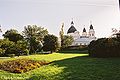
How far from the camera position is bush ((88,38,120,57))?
1013 inches

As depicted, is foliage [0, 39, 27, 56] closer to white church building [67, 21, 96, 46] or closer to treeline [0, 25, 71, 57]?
treeline [0, 25, 71, 57]

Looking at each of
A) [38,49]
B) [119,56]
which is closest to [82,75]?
[119,56]

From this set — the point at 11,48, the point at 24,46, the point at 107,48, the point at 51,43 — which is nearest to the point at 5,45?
the point at 11,48

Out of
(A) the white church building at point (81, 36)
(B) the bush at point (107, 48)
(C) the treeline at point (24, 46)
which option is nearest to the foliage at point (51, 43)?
(C) the treeline at point (24, 46)

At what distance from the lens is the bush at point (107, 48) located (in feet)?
84.4

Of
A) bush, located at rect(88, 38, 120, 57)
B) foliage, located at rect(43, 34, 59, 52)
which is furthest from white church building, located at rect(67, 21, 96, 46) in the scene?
bush, located at rect(88, 38, 120, 57)

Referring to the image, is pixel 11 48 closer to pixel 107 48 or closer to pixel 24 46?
pixel 24 46

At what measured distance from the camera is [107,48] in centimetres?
2614

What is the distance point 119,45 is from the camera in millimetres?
25625

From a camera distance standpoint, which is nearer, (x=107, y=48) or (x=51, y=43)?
(x=107, y=48)

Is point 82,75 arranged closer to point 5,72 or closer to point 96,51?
point 5,72

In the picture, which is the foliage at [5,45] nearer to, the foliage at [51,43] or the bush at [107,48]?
the foliage at [51,43]

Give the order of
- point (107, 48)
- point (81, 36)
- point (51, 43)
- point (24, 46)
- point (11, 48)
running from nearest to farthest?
point (107, 48), point (11, 48), point (24, 46), point (51, 43), point (81, 36)

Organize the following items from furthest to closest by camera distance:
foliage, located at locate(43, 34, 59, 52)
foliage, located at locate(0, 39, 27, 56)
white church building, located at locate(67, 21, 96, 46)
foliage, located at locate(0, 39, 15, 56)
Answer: white church building, located at locate(67, 21, 96, 46) < foliage, located at locate(43, 34, 59, 52) < foliage, located at locate(0, 39, 27, 56) < foliage, located at locate(0, 39, 15, 56)
